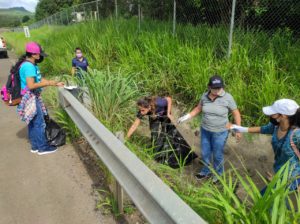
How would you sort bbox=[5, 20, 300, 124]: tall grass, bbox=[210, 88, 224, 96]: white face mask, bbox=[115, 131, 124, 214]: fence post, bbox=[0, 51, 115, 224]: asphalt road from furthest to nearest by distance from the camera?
bbox=[5, 20, 300, 124]: tall grass < bbox=[210, 88, 224, 96]: white face mask < bbox=[0, 51, 115, 224]: asphalt road < bbox=[115, 131, 124, 214]: fence post

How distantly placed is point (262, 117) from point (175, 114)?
177 cm

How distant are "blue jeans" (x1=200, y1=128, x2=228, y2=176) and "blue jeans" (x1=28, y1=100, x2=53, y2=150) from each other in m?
2.28

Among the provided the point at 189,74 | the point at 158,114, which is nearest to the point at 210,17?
the point at 189,74

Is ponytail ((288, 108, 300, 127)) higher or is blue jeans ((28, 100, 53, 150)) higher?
ponytail ((288, 108, 300, 127))

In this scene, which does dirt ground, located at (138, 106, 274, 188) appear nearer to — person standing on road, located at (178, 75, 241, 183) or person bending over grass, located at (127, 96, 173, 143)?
person standing on road, located at (178, 75, 241, 183)

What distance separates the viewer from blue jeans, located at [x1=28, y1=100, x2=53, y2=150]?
4416 millimetres

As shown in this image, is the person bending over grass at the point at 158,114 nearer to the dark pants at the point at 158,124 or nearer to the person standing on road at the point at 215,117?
the dark pants at the point at 158,124

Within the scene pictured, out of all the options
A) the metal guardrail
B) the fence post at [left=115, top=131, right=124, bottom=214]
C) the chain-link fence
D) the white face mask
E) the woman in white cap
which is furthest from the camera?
the chain-link fence

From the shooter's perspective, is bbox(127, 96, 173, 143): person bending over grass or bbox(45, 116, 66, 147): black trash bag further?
bbox(127, 96, 173, 143): person bending over grass

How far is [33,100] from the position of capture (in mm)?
4453

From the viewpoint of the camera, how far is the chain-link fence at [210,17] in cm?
743

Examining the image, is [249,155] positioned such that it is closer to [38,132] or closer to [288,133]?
[288,133]

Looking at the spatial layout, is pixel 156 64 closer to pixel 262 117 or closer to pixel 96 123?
pixel 262 117

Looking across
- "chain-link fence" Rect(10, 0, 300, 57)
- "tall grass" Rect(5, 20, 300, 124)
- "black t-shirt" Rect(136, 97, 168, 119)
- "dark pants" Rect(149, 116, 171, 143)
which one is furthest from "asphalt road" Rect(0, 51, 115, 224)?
"chain-link fence" Rect(10, 0, 300, 57)
